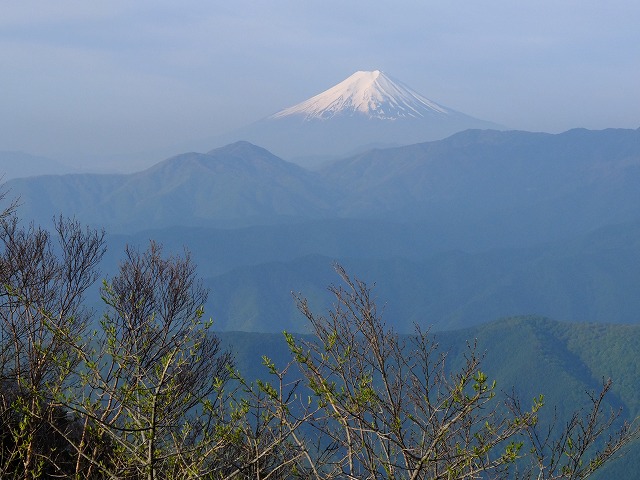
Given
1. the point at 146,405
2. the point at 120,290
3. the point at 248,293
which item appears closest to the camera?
the point at 146,405

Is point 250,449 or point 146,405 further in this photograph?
point 250,449

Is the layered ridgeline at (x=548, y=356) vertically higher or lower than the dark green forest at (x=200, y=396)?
lower

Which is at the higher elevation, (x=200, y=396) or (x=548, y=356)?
(x=200, y=396)

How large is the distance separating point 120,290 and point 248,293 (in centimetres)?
16757

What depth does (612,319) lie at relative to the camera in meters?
185

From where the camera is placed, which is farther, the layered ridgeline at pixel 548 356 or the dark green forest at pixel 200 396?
the layered ridgeline at pixel 548 356

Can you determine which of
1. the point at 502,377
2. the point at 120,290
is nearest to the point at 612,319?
the point at 502,377

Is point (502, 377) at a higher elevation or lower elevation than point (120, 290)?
lower

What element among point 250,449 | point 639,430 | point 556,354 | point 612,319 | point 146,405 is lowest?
point 612,319

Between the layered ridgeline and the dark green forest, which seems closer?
the dark green forest

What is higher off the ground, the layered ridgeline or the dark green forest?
the dark green forest

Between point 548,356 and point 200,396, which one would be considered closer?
point 200,396

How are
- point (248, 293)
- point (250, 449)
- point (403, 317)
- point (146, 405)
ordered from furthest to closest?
point (403, 317)
point (248, 293)
point (250, 449)
point (146, 405)

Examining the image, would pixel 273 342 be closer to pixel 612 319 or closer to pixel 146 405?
pixel 146 405
